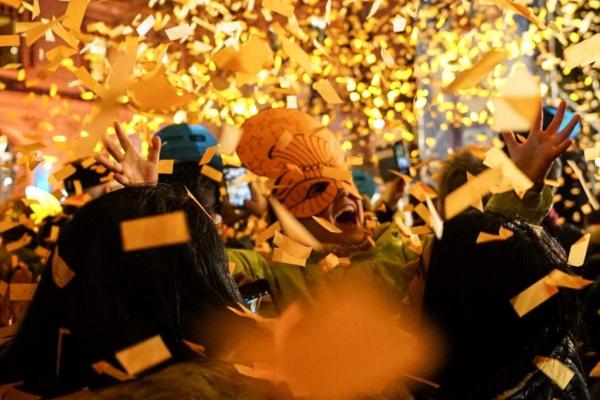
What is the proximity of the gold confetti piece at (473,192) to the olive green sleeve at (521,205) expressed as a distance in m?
0.25

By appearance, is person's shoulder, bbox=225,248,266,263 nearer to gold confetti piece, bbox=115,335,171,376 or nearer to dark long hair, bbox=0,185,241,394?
dark long hair, bbox=0,185,241,394

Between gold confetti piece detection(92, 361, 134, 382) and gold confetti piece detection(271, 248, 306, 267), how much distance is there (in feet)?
5.72

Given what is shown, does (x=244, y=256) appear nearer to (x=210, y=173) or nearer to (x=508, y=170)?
(x=210, y=173)

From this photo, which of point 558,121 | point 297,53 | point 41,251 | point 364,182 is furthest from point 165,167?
point 364,182

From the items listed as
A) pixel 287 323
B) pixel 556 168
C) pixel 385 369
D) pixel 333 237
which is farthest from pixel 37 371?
pixel 556 168

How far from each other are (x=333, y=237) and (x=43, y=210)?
2.23 meters

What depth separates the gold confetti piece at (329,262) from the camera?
3.99 metres

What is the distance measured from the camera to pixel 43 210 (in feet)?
17.6

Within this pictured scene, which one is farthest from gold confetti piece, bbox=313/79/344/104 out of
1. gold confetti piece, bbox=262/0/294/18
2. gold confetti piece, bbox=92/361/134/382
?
gold confetti piece, bbox=92/361/134/382

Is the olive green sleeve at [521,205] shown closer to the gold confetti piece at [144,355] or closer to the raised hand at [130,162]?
the raised hand at [130,162]

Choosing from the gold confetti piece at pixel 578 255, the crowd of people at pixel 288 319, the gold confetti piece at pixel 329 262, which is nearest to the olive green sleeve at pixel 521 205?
the crowd of people at pixel 288 319

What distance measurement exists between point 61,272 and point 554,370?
55.0 inches

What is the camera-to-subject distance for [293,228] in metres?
4.19

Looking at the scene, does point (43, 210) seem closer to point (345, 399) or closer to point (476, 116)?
point (345, 399)
